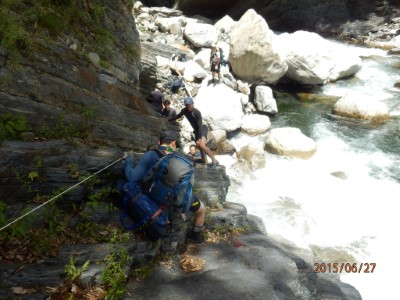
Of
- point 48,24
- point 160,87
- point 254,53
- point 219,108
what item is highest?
point 254,53

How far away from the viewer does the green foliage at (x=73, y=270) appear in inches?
171

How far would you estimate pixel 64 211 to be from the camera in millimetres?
5293

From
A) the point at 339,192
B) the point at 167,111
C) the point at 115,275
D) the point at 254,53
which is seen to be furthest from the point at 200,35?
the point at 115,275

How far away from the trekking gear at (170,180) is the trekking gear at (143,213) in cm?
14

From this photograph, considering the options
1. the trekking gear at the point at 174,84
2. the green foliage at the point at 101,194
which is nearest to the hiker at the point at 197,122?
the green foliage at the point at 101,194

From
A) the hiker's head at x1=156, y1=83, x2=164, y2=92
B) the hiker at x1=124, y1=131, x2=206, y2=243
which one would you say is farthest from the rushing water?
the hiker at x1=124, y1=131, x2=206, y2=243

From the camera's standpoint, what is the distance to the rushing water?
32.5 feet

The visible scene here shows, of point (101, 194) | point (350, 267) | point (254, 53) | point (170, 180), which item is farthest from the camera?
point (254, 53)

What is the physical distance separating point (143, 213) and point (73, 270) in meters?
1.40

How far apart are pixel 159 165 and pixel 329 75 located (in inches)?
763

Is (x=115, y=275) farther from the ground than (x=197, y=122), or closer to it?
closer to it

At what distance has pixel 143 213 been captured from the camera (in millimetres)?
5383

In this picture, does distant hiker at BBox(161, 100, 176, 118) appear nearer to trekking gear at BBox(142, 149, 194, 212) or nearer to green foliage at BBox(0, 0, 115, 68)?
green foliage at BBox(0, 0, 115, 68)

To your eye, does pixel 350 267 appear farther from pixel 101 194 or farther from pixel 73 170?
pixel 73 170
